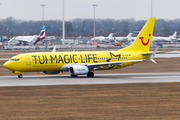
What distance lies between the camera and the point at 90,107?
2434 centimetres

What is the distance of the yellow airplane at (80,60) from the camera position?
145ft

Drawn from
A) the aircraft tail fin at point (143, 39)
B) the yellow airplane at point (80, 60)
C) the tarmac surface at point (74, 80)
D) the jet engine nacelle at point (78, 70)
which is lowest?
the tarmac surface at point (74, 80)

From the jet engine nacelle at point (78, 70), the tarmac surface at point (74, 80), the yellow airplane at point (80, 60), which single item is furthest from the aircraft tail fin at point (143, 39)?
the jet engine nacelle at point (78, 70)

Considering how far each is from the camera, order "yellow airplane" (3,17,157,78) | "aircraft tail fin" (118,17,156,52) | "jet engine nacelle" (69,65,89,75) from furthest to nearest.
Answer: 1. "aircraft tail fin" (118,17,156,52)
2. "yellow airplane" (3,17,157,78)
3. "jet engine nacelle" (69,65,89,75)

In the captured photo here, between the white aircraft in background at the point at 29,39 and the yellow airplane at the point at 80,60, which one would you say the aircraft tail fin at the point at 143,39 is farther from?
the white aircraft in background at the point at 29,39

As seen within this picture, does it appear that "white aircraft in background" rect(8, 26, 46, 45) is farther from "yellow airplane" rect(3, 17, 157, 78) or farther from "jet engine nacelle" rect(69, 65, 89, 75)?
"jet engine nacelle" rect(69, 65, 89, 75)

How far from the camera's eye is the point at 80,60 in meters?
46.7

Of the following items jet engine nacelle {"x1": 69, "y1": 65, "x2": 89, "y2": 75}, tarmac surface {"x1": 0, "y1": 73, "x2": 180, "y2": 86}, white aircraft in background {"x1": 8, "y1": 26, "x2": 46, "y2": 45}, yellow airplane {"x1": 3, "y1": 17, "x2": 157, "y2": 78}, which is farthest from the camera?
white aircraft in background {"x1": 8, "y1": 26, "x2": 46, "y2": 45}

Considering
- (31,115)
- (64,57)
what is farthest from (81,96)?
(64,57)

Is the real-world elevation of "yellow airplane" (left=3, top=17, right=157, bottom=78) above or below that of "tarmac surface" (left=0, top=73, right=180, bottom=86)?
above

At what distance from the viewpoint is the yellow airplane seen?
145 feet

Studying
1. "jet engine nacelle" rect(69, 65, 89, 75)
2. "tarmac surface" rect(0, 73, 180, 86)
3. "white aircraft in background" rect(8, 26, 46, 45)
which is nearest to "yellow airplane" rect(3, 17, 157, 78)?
"jet engine nacelle" rect(69, 65, 89, 75)

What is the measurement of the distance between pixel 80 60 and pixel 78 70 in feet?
9.68

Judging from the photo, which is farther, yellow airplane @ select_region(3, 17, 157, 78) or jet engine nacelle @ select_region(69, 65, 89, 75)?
yellow airplane @ select_region(3, 17, 157, 78)
